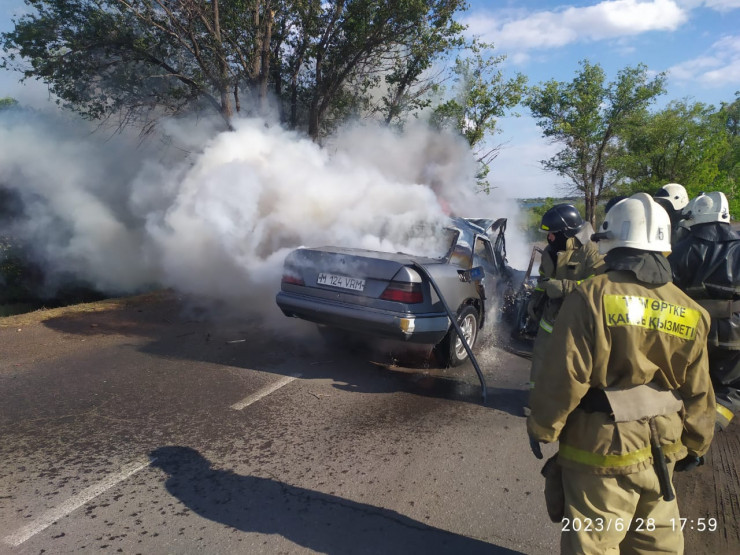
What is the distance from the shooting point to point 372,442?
12.8 ft

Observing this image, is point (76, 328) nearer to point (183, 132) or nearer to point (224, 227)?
point (224, 227)

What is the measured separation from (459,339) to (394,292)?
45.4 inches

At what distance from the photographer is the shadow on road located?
107 inches

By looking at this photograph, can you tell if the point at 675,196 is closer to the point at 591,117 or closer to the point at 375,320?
the point at 375,320

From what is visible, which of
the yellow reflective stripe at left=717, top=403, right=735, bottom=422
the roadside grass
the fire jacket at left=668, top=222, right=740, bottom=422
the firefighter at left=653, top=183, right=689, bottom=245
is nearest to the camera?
the yellow reflective stripe at left=717, top=403, right=735, bottom=422

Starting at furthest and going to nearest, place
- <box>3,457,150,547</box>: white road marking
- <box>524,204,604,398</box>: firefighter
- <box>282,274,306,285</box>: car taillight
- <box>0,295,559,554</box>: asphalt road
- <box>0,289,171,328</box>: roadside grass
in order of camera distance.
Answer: <box>0,289,171,328</box>: roadside grass < <box>282,274,306,285</box>: car taillight < <box>524,204,604,398</box>: firefighter < <box>0,295,559,554</box>: asphalt road < <box>3,457,150,547</box>: white road marking

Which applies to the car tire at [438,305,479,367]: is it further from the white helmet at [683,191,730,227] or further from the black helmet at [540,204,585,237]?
the white helmet at [683,191,730,227]

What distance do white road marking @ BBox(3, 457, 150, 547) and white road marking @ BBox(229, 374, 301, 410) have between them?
105cm

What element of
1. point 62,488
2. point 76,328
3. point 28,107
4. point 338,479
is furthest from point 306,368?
point 28,107

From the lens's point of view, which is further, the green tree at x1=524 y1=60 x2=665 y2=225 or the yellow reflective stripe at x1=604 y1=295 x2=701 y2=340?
the green tree at x1=524 y1=60 x2=665 y2=225

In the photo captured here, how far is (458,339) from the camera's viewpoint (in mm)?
5781

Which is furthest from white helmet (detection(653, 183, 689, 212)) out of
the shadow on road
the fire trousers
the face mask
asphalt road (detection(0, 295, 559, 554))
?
the shadow on road

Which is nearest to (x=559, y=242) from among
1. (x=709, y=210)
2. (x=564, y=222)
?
(x=564, y=222)
